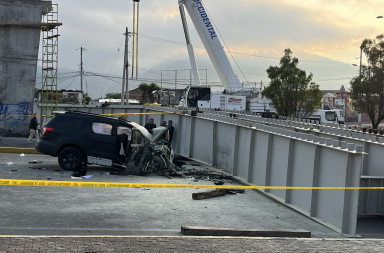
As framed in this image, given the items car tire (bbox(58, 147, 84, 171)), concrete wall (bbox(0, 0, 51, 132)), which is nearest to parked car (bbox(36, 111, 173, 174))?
car tire (bbox(58, 147, 84, 171))

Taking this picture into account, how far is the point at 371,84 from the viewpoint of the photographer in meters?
32.6

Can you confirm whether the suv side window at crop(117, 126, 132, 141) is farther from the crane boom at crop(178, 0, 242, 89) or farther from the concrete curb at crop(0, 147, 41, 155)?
the crane boom at crop(178, 0, 242, 89)

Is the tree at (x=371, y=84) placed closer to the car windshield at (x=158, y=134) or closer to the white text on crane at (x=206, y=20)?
the white text on crane at (x=206, y=20)

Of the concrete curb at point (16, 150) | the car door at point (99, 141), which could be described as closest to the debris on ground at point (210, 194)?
the car door at point (99, 141)

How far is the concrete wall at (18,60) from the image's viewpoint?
1062 inches

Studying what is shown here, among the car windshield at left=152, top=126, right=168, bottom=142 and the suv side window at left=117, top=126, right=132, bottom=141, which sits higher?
the suv side window at left=117, top=126, right=132, bottom=141

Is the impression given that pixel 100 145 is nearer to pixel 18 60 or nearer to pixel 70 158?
pixel 70 158

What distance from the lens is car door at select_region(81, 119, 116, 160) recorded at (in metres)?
13.9

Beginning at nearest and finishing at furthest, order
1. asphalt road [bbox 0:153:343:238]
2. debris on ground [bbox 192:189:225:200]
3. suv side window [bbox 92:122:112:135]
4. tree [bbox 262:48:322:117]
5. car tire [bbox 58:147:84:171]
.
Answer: asphalt road [bbox 0:153:343:238] < debris on ground [bbox 192:189:225:200] < car tire [bbox 58:147:84:171] < suv side window [bbox 92:122:112:135] < tree [bbox 262:48:322:117]

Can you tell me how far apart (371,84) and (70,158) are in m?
25.0

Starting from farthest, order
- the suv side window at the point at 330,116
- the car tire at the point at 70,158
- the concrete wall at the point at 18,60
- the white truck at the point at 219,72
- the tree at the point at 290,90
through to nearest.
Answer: the suv side window at the point at 330,116 < the tree at the point at 290,90 < the white truck at the point at 219,72 < the concrete wall at the point at 18,60 < the car tire at the point at 70,158

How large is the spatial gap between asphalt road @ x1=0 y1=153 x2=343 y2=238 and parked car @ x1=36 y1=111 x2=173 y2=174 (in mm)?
1620

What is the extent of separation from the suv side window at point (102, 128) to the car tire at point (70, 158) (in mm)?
811

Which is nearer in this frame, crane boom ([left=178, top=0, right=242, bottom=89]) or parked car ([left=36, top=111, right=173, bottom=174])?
parked car ([left=36, top=111, right=173, bottom=174])
